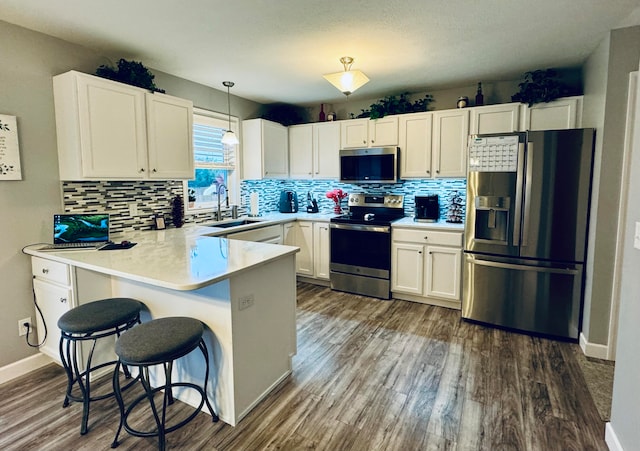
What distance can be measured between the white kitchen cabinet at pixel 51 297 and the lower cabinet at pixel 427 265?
120 inches

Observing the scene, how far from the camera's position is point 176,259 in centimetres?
216

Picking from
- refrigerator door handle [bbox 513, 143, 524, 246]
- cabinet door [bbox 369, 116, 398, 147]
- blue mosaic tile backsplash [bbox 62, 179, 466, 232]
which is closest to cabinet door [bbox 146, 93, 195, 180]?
blue mosaic tile backsplash [bbox 62, 179, 466, 232]

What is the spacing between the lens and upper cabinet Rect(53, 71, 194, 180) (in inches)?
101

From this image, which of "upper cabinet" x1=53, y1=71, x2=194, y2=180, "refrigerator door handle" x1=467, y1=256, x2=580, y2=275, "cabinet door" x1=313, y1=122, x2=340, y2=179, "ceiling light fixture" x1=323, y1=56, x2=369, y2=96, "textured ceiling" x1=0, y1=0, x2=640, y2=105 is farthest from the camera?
"cabinet door" x1=313, y1=122, x2=340, y2=179

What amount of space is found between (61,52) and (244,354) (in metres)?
2.68

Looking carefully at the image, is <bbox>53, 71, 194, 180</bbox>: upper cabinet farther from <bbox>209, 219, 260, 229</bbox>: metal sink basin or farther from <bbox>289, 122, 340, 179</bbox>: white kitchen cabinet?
<bbox>289, 122, 340, 179</bbox>: white kitchen cabinet

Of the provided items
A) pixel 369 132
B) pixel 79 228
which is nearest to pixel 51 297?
pixel 79 228

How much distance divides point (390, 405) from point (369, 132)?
10.5 ft

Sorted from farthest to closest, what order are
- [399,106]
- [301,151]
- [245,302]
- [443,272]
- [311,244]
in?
[301,151]
[311,244]
[399,106]
[443,272]
[245,302]

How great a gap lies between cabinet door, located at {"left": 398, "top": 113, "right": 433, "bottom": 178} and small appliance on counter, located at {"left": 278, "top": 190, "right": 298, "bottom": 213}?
1.66 metres

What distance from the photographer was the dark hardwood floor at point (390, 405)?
1.86 metres

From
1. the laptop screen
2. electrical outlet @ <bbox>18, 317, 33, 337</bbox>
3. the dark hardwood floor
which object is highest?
the laptop screen

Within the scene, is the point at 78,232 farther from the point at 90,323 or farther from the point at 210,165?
the point at 210,165

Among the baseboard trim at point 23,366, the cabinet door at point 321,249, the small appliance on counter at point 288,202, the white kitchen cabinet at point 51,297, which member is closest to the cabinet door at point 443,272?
the cabinet door at point 321,249
